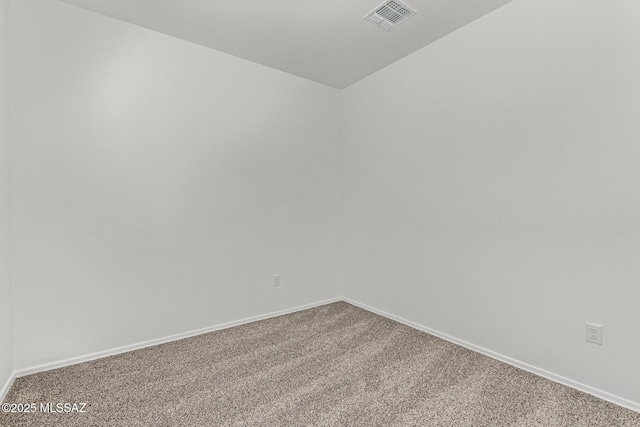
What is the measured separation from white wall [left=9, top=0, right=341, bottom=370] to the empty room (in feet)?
0.05

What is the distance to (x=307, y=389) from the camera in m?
1.84

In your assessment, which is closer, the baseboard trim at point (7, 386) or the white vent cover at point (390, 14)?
the baseboard trim at point (7, 386)

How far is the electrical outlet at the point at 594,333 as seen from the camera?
1.75 meters

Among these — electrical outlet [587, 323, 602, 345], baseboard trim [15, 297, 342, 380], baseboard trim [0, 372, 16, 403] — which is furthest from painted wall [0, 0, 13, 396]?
electrical outlet [587, 323, 602, 345]

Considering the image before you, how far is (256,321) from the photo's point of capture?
9.74 ft

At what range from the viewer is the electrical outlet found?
175cm

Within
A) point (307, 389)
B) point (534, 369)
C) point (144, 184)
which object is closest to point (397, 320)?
point (534, 369)

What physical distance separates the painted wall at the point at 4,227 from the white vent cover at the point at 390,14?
92.1 inches

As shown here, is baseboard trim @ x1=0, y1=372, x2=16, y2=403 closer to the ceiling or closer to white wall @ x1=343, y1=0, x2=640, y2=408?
the ceiling

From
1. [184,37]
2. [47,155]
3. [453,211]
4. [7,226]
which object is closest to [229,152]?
[184,37]

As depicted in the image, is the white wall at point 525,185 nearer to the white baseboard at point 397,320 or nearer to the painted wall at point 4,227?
the white baseboard at point 397,320

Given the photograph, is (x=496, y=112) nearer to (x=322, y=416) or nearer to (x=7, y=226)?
(x=322, y=416)

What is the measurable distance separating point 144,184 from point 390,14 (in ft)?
7.37

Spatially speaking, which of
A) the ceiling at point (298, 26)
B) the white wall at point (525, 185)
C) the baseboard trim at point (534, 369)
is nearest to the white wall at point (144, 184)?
the ceiling at point (298, 26)
